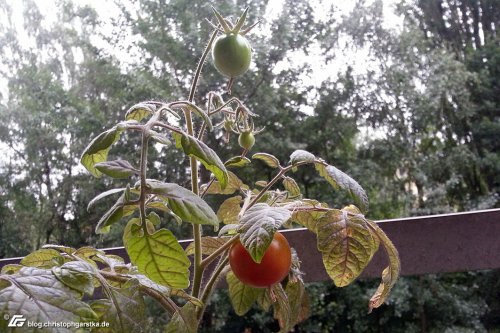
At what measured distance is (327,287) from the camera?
2.36 m

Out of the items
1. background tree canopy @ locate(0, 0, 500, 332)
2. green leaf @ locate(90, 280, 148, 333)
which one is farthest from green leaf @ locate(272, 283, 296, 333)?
background tree canopy @ locate(0, 0, 500, 332)

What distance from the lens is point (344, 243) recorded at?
31 centimetres

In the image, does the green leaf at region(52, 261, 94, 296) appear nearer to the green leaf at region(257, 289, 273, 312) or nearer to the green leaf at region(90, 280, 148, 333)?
the green leaf at region(90, 280, 148, 333)

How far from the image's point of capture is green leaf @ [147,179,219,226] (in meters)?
0.26

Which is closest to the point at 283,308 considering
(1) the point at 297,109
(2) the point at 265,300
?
(2) the point at 265,300

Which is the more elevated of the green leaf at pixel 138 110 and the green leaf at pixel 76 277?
the green leaf at pixel 138 110

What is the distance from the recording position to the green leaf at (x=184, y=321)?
0.28m

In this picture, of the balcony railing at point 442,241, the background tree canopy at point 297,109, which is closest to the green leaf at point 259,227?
the balcony railing at point 442,241

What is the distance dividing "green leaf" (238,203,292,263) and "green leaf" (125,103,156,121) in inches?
4.3

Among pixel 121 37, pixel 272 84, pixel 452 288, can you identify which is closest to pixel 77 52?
pixel 121 37

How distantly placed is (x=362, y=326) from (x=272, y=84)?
133 cm

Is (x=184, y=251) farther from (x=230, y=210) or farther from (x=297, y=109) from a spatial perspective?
(x=297, y=109)

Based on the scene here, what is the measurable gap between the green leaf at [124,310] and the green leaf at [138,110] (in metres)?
0.13

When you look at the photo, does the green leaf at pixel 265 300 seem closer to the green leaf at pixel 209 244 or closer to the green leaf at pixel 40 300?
the green leaf at pixel 209 244
